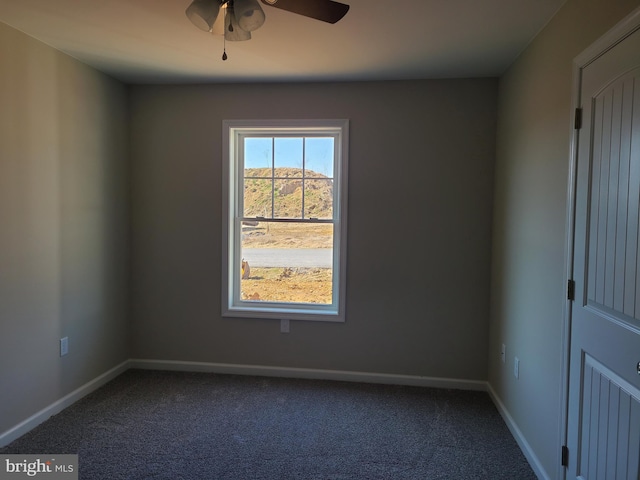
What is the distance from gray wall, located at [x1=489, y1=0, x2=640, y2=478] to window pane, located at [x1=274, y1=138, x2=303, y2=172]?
1.58m

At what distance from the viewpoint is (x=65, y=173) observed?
2.68 m

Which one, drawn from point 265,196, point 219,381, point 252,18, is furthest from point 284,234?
point 252,18

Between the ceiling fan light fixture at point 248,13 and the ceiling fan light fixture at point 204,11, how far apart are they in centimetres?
8

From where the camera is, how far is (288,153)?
10.7ft

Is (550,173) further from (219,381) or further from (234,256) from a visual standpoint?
(219,381)

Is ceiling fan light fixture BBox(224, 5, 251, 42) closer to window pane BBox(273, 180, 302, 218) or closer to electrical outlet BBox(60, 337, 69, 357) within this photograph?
window pane BBox(273, 180, 302, 218)

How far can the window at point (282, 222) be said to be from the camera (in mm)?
3223

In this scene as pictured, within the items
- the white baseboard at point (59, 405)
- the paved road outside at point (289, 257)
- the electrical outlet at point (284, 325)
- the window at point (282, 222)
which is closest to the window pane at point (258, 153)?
the window at point (282, 222)

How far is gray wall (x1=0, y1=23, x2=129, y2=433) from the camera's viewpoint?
2275mm

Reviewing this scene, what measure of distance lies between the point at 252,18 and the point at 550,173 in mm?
1658

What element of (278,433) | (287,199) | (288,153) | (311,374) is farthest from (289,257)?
(278,433)

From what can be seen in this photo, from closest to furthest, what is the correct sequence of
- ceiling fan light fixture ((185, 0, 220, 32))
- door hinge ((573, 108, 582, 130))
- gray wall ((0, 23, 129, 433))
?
ceiling fan light fixture ((185, 0, 220, 32)) < door hinge ((573, 108, 582, 130)) < gray wall ((0, 23, 129, 433))

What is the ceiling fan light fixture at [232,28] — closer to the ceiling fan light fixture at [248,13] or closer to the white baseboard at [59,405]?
the ceiling fan light fixture at [248,13]

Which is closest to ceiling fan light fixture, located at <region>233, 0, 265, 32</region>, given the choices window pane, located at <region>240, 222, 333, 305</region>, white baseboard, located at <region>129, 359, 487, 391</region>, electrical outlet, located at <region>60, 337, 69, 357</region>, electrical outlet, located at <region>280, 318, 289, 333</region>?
window pane, located at <region>240, 222, 333, 305</region>
